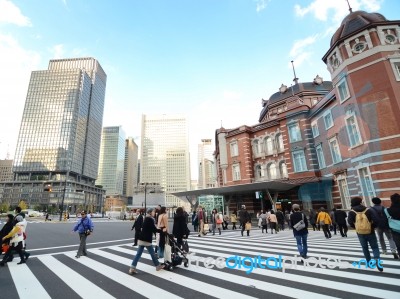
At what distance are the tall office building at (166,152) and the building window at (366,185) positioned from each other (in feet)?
394

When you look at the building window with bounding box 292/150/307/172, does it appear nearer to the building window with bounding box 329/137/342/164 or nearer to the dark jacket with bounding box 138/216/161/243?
the building window with bounding box 329/137/342/164

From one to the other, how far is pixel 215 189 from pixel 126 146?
18079cm

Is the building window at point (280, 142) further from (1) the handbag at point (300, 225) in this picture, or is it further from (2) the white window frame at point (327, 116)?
(1) the handbag at point (300, 225)

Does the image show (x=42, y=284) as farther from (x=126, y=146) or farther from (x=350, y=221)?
(x=126, y=146)

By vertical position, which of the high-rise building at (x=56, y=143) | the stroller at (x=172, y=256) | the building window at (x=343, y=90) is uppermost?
the high-rise building at (x=56, y=143)

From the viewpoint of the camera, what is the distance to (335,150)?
19.6 m

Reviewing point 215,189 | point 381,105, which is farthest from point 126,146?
point 381,105

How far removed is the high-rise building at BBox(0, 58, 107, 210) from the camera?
3794 inches

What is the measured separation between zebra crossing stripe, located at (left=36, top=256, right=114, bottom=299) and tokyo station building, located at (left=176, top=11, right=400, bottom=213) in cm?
1605

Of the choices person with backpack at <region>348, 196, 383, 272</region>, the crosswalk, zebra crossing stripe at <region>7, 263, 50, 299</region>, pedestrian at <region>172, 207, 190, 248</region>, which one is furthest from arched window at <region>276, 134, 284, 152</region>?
zebra crossing stripe at <region>7, 263, 50, 299</region>

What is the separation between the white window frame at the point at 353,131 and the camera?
1593 centimetres

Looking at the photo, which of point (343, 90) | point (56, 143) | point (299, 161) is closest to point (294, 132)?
point (299, 161)

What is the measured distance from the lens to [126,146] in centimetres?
19250

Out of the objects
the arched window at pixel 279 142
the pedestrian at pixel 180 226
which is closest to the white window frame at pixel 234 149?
the arched window at pixel 279 142
